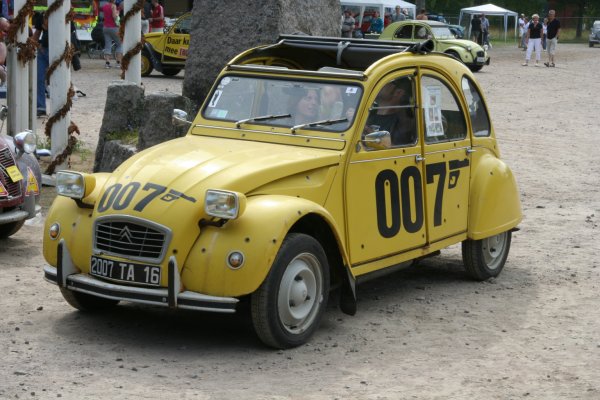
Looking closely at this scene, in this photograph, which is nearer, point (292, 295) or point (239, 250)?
point (239, 250)

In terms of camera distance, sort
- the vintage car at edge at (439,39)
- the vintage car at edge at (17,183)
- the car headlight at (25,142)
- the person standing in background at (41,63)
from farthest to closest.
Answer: the vintage car at edge at (439,39) → the person standing in background at (41,63) → the car headlight at (25,142) → the vintage car at edge at (17,183)

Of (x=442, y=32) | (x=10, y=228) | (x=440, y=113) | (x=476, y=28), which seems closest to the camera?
(x=440, y=113)

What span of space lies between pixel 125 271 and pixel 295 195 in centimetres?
113

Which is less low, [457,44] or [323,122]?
[323,122]

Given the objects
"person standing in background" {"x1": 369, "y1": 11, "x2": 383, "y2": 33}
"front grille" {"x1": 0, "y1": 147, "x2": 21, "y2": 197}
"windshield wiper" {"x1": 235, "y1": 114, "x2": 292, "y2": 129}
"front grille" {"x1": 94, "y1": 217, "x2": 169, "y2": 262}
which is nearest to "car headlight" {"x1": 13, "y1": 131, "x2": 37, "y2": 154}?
"front grille" {"x1": 0, "y1": 147, "x2": 21, "y2": 197}

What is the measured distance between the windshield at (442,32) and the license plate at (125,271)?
26.8m

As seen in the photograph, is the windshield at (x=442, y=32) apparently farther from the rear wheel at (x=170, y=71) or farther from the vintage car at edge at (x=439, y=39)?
the rear wheel at (x=170, y=71)

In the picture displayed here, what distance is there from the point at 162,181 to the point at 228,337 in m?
1.07

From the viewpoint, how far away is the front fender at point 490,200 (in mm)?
8555

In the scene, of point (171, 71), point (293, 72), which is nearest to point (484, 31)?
point (171, 71)

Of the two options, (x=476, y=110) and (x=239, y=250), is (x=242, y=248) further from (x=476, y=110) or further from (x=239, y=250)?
(x=476, y=110)

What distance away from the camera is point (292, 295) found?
263 inches

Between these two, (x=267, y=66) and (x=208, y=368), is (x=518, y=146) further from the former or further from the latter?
(x=208, y=368)

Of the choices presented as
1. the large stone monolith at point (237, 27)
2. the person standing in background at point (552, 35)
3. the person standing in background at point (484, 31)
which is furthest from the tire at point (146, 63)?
the person standing in background at point (484, 31)
